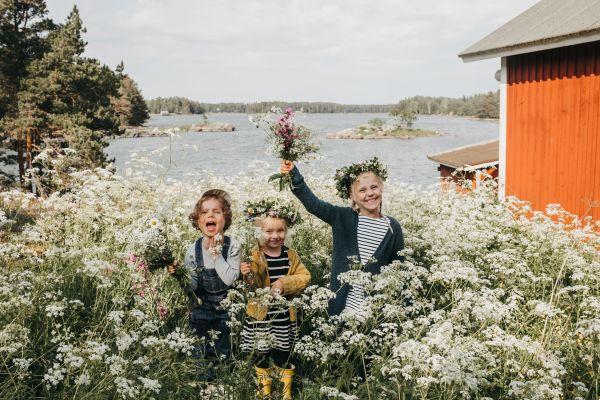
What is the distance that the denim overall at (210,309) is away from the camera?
4.37 m

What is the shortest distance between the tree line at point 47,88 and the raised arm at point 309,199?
1862 centimetres

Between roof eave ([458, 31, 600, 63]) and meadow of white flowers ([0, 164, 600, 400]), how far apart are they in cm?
296

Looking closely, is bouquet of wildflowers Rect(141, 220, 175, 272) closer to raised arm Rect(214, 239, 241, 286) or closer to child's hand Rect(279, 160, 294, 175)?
raised arm Rect(214, 239, 241, 286)

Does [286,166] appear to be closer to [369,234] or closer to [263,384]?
[369,234]

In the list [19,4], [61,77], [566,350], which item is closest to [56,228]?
[566,350]

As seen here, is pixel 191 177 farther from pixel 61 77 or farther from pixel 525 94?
pixel 61 77

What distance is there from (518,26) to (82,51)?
19.6m

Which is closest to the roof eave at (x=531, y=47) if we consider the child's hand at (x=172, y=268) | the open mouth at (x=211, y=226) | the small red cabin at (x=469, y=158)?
the small red cabin at (x=469, y=158)

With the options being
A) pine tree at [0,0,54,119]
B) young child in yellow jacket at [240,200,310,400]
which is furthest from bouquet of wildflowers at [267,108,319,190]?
pine tree at [0,0,54,119]

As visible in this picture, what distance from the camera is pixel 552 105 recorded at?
33.0ft

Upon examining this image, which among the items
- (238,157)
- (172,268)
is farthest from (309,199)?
(238,157)

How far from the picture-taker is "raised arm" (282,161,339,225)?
Result: 4.86m

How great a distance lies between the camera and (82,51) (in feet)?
80.4

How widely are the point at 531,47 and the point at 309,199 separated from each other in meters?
7.03
